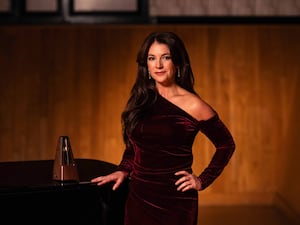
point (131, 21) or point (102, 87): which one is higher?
point (131, 21)

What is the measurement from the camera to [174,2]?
146 inches

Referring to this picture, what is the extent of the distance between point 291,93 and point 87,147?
1.69 m

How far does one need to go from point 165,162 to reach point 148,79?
331 millimetres

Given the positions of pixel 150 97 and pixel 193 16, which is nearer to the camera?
pixel 150 97

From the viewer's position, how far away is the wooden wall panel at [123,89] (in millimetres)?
3697

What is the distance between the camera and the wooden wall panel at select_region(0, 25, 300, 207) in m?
3.70

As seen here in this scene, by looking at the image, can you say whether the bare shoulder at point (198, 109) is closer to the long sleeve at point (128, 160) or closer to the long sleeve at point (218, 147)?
the long sleeve at point (218, 147)

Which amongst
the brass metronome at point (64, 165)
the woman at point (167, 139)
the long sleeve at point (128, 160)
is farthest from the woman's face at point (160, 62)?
the brass metronome at point (64, 165)

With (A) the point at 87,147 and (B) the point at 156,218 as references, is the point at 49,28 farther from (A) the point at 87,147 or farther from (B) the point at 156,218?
(B) the point at 156,218

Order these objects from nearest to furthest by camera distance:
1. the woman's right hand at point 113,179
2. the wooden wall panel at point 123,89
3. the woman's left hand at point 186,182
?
1. the woman's left hand at point 186,182
2. the woman's right hand at point 113,179
3. the wooden wall panel at point 123,89

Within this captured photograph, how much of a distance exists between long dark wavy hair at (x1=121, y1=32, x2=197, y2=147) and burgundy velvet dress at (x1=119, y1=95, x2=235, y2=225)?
42mm

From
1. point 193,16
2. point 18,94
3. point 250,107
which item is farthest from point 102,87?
point 250,107

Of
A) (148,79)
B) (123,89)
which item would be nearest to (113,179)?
(148,79)

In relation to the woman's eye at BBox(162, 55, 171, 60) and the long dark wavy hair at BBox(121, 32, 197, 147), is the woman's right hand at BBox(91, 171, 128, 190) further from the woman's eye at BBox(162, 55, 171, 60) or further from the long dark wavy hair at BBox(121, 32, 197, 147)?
the woman's eye at BBox(162, 55, 171, 60)
